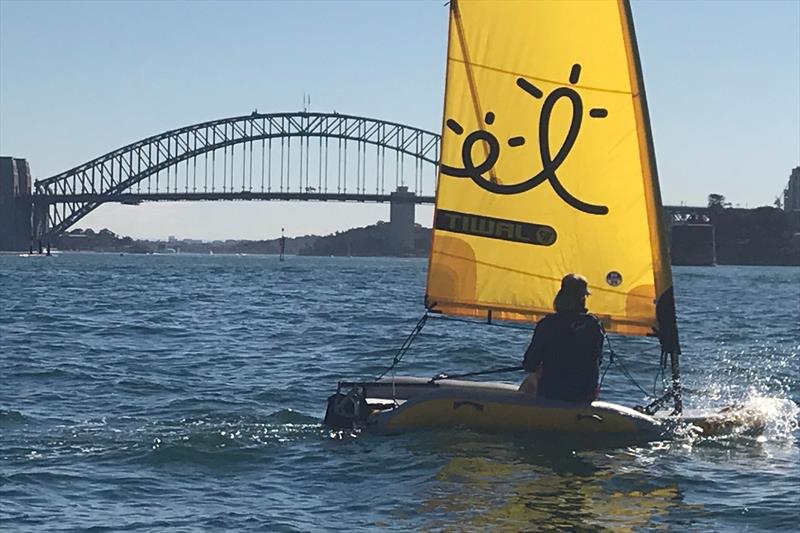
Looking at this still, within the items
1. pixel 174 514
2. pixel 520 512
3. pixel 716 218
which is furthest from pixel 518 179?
pixel 716 218

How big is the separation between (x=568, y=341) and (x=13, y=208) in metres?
104

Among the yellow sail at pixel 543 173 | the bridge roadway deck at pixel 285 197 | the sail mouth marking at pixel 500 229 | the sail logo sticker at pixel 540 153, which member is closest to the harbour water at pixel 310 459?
the yellow sail at pixel 543 173

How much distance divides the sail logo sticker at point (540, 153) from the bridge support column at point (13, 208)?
101552mm

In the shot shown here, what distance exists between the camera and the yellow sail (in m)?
9.88

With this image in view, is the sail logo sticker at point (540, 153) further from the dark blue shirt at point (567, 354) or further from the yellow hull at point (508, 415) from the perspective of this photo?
the yellow hull at point (508, 415)

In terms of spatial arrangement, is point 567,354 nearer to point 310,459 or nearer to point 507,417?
point 507,417

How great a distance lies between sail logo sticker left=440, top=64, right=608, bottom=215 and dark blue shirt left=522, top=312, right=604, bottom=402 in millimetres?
1050

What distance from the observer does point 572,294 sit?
Answer: 31.0 feet

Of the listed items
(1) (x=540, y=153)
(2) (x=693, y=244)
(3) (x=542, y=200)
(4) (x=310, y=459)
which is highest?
(2) (x=693, y=244)

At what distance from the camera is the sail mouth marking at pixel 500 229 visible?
33.4 ft

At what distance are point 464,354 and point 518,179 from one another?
8.24m

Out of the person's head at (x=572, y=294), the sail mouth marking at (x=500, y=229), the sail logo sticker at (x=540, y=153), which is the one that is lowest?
the person's head at (x=572, y=294)

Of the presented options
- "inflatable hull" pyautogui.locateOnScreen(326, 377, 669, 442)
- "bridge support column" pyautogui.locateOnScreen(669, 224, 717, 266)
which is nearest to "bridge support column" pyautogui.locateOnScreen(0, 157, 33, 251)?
"bridge support column" pyautogui.locateOnScreen(669, 224, 717, 266)

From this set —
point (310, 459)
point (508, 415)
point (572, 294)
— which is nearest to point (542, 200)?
point (572, 294)
